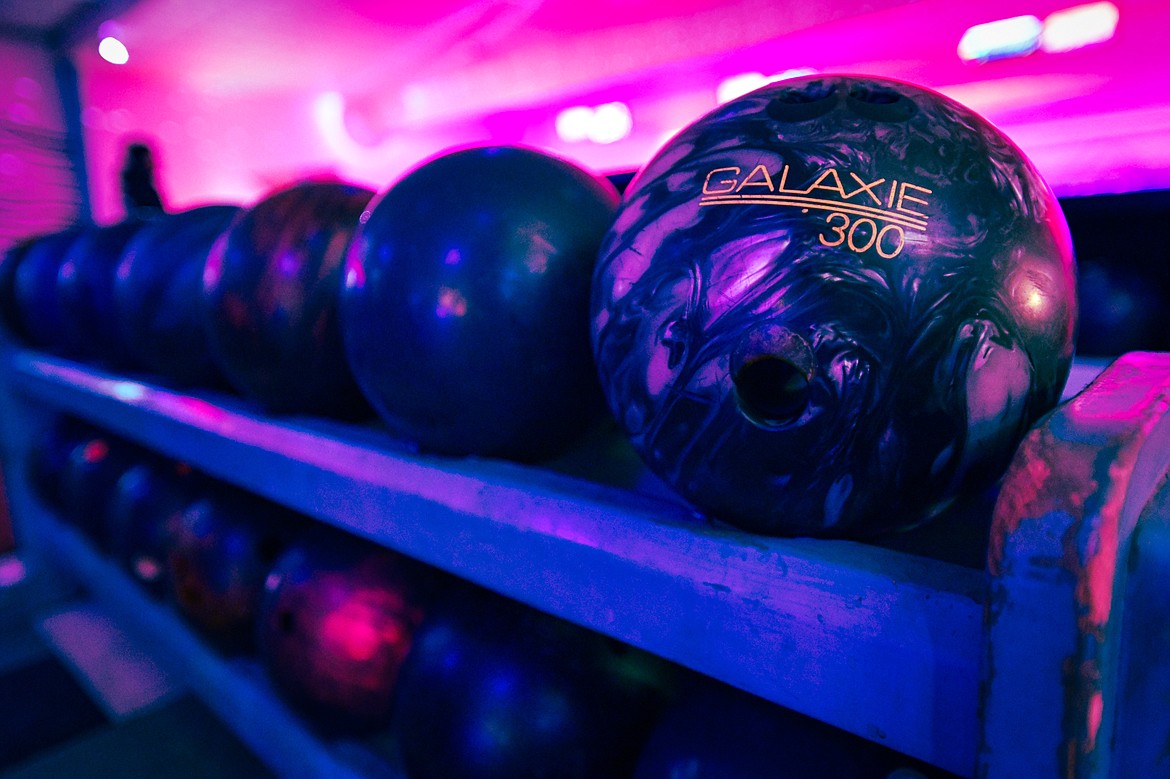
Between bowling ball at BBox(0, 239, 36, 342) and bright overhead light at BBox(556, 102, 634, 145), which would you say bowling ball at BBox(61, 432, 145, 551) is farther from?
bright overhead light at BBox(556, 102, 634, 145)

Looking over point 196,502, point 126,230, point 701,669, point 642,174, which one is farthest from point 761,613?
point 126,230

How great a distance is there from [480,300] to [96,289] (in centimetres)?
162

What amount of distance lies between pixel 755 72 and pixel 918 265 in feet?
14.5

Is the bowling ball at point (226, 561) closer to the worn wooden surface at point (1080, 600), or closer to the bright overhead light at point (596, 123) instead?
the worn wooden surface at point (1080, 600)

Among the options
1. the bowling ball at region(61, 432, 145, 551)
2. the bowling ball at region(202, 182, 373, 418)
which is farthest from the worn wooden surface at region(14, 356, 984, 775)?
the bowling ball at region(61, 432, 145, 551)

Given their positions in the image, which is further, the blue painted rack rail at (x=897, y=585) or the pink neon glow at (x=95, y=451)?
the pink neon glow at (x=95, y=451)

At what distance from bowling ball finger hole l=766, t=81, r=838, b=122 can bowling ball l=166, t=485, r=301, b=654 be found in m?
1.39

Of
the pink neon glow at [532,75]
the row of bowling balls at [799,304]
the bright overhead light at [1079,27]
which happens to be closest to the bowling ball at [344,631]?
the row of bowling balls at [799,304]

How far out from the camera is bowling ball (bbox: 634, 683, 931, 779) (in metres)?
0.78

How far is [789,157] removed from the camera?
0.68 metres

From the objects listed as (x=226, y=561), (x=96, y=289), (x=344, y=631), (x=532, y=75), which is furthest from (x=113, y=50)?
(x=344, y=631)

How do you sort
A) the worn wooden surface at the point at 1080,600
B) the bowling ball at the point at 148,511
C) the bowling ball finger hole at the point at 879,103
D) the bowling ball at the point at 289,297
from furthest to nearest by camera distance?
the bowling ball at the point at 148,511
the bowling ball at the point at 289,297
the bowling ball finger hole at the point at 879,103
the worn wooden surface at the point at 1080,600

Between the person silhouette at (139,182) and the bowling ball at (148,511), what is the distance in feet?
3.73

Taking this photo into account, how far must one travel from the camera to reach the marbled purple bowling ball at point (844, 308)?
2.09 ft
